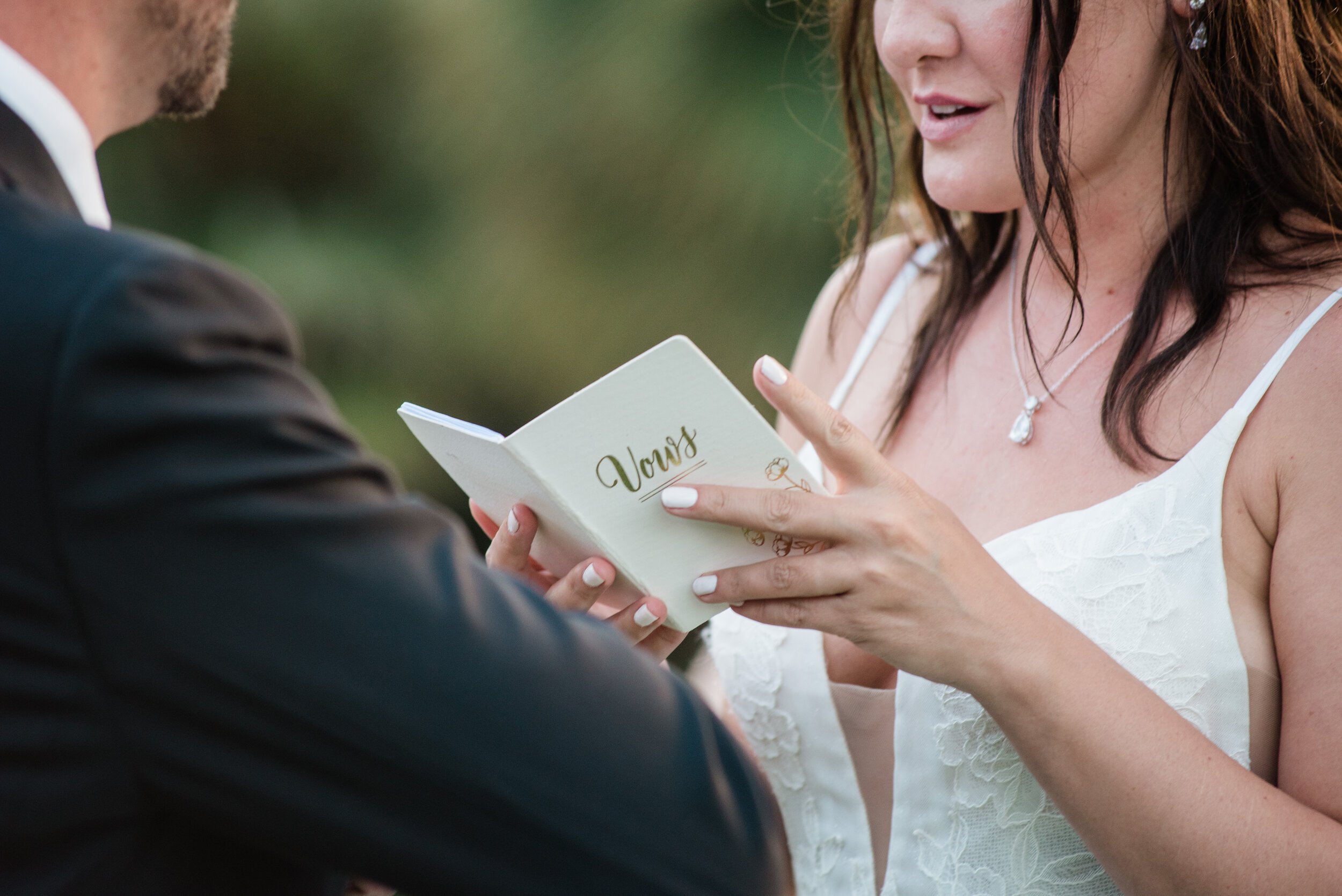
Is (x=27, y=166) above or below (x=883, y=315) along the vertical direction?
above

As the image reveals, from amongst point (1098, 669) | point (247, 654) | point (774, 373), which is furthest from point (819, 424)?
point (247, 654)

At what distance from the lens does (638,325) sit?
14.0ft

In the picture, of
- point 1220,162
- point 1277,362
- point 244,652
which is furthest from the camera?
point 1220,162

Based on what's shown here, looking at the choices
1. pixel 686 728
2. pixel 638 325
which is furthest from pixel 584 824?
pixel 638 325

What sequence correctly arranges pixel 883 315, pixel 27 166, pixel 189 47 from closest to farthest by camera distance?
1. pixel 27 166
2. pixel 189 47
3. pixel 883 315

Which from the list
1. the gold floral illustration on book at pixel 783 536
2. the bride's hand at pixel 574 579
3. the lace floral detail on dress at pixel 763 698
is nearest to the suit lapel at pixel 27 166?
the bride's hand at pixel 574 579

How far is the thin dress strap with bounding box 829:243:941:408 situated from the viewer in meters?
2.11

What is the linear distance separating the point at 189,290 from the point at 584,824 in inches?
18.9

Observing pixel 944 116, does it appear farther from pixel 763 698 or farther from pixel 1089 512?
pixel 763 698

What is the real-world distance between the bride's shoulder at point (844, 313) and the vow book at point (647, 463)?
96 cm

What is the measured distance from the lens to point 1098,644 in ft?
4.86

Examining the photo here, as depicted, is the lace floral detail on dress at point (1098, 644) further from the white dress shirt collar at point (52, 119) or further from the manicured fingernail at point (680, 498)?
the white dress shirt collar at point (52, 119)

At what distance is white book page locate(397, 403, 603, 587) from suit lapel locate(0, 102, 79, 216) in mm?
443

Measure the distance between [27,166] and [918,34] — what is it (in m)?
1.25
